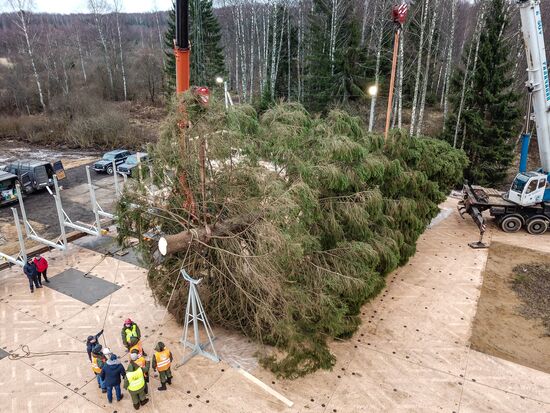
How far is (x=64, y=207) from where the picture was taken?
1872 centimetres

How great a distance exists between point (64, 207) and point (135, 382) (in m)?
13.5

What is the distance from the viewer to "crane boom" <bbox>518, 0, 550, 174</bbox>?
45.3 feet

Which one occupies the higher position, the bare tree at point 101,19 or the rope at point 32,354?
the bare tree at point 101,19

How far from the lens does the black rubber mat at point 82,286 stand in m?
11.5

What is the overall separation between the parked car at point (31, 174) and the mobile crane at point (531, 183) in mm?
19157

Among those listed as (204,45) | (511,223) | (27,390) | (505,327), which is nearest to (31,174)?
(27,390)

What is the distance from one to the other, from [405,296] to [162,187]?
293 inches

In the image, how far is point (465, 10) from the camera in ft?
129

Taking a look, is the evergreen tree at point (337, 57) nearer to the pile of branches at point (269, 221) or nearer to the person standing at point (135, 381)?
the pile of branches at point (269, 221)

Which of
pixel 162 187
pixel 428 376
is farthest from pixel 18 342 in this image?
pixel 428 376

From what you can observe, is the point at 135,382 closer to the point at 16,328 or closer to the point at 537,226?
the point at 16,328

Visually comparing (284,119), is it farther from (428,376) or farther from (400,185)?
(428,376)

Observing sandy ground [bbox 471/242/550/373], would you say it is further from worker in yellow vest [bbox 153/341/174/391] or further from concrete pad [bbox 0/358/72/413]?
concrete pad [bbox 0/358/72/413]

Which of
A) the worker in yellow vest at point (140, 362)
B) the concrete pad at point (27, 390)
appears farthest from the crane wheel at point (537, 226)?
the concrete pad at point (27, 390)
